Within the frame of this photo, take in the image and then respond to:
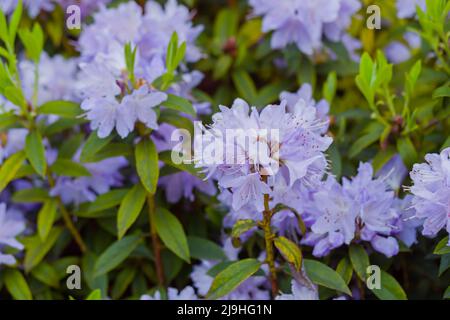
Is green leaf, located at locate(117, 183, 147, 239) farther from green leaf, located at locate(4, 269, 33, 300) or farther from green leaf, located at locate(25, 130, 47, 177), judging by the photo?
green leaf, located at locate(4, 269, 33, 300)

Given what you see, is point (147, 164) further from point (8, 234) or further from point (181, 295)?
point (8, 234)

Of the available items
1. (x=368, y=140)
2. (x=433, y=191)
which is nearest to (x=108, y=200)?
(x=368, y=140)

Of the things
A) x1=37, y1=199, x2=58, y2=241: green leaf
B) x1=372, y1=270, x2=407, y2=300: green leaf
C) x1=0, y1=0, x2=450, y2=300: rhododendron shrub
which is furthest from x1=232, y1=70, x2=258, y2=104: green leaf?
x1=372, y1=270, x2=407, y2=300: green leaf

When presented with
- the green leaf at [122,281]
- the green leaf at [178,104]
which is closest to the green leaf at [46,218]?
the green leaf at [122,281]

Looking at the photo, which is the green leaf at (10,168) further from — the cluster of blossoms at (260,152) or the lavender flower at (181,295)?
the cluster of blossoms at (260,152)

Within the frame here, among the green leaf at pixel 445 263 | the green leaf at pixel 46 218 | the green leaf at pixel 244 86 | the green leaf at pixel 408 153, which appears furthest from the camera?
the green leaf at pixel 244 86

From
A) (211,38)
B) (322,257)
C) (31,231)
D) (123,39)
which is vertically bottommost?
(322,257)
